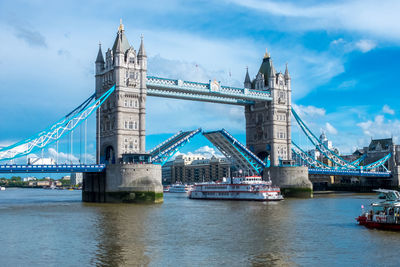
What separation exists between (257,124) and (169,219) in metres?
47.4

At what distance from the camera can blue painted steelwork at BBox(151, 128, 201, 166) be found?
2648 inches

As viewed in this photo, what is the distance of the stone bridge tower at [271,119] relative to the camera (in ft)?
271

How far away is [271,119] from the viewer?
8244cm

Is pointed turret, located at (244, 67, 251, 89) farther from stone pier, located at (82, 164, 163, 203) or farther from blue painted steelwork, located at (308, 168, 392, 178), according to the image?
stone pier, located at (82, 164, 163, 203)

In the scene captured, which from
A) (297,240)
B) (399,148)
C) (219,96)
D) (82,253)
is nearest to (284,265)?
(297,240)

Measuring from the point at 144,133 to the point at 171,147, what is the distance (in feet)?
15.8

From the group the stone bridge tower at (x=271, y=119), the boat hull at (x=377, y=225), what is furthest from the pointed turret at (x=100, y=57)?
the boat hull at (x=377, y=225)

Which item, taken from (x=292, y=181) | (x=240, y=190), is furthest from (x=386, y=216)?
(x=292, y=181)

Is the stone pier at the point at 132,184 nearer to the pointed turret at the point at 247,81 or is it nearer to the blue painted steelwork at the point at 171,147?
the blue painted steelwork at the point at 171,147

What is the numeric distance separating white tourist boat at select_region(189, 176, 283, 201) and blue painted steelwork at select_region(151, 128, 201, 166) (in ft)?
25.9

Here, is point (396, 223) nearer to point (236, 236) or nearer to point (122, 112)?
point (236, 236)

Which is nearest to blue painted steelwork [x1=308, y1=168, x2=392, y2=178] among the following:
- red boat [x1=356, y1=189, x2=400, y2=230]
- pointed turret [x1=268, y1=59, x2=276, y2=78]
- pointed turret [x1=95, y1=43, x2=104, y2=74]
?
pointed turret [x1=268, y1=59, x2=276, y2=78]

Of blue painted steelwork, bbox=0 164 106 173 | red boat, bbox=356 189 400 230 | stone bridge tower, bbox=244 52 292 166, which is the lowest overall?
red boat, bbox=356 189 400 230

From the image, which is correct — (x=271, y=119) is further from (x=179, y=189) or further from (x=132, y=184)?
(x=179, y=189)
